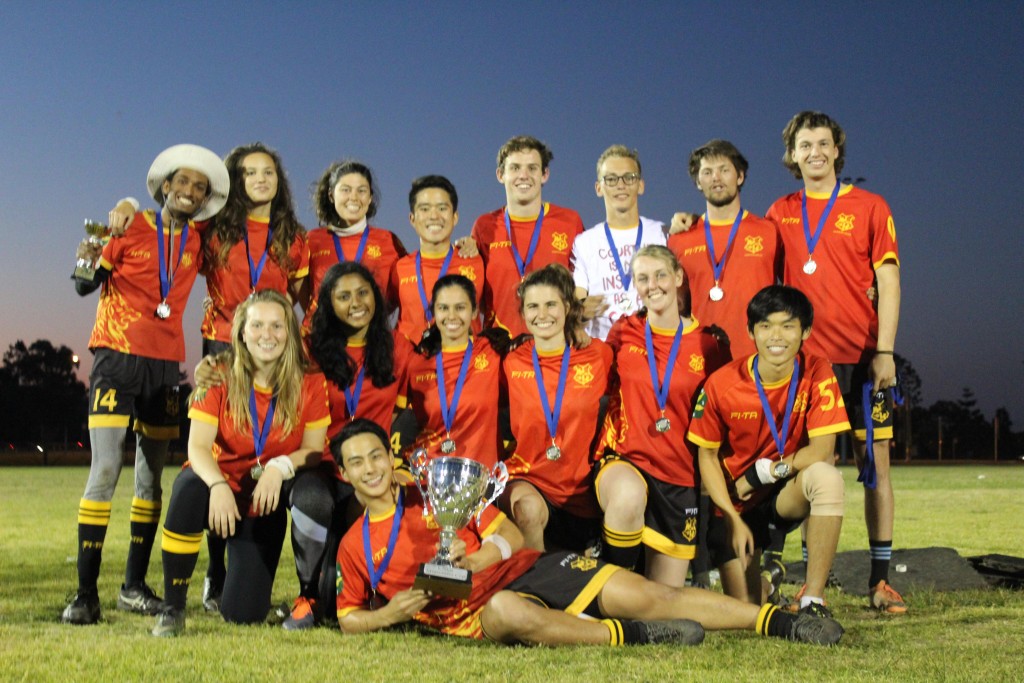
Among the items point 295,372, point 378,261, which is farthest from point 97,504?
point 378,261

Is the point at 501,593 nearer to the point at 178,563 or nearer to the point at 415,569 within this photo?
the point at 415,569

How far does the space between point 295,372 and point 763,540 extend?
2.71m

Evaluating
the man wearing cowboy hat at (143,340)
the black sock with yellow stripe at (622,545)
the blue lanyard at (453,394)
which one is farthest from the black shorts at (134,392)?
the black sock with yellow stripe at (622,545)

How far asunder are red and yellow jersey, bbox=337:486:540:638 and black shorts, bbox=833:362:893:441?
229 centimetres

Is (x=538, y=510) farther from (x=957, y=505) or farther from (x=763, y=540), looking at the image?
(x=957, y=505)

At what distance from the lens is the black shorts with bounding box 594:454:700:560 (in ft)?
17.1

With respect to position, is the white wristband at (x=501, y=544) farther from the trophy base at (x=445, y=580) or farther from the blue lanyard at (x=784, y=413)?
the blue lanyard at (x=784, y=413)

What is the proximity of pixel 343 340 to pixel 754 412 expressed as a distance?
231cm

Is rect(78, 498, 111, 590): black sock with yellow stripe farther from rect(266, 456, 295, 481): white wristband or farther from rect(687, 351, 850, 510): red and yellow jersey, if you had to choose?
rect(687, 351, 850, 510): red and yellow jersey

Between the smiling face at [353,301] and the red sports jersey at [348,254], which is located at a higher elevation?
the red sports jersey at [348,254]

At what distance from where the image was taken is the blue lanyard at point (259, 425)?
5035 millimetres

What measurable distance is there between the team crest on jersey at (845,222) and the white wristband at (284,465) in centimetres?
355

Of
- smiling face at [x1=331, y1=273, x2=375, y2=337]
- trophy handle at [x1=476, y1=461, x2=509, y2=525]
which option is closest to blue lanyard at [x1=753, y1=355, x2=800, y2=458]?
trophy handle at [x1=476, y1=461, x2=509, y2=525]

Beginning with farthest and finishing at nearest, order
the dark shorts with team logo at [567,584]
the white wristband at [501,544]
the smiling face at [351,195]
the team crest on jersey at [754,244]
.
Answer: the smiling face at [351,195], the team crest on jersey at [754,244], the white wristband at [501,544], the dark shorts with team logo at [567,584]
